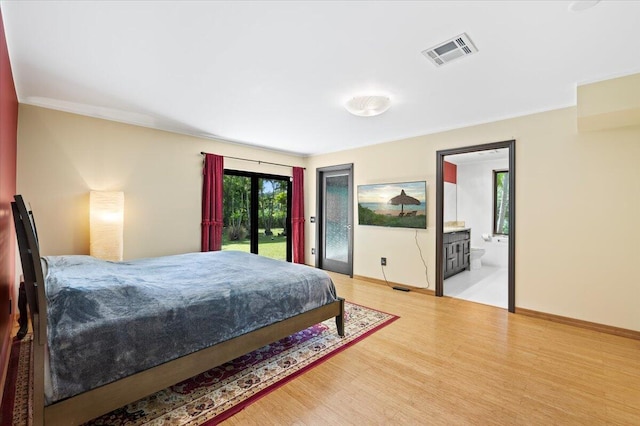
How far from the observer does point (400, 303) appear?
395cm

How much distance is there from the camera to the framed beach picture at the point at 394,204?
4496 mm

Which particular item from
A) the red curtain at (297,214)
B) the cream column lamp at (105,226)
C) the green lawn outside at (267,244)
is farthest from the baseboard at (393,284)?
the cream column lamp at (105,226)

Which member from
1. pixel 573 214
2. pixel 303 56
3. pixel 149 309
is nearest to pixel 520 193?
pixel 573 214

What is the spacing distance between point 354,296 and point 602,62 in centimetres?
368

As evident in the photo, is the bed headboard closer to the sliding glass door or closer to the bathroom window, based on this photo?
the sliding glass door

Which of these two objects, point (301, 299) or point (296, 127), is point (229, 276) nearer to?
point (301, 299)

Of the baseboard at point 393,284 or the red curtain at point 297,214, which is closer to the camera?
the baseboard at point 393,284

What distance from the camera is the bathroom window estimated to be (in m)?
6.78

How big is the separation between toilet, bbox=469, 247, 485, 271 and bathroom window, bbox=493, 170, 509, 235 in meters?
0.89

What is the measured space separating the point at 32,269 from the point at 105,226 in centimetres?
228

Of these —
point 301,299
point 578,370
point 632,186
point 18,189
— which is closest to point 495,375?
point 578,370

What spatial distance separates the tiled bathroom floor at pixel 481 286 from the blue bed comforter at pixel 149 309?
8.60 ft

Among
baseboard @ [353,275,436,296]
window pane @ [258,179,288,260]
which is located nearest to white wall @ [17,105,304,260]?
window pane @ [258,179,288,260]

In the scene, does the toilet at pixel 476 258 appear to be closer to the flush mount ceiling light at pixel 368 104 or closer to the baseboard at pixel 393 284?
the baseboard at pixel 393 284
